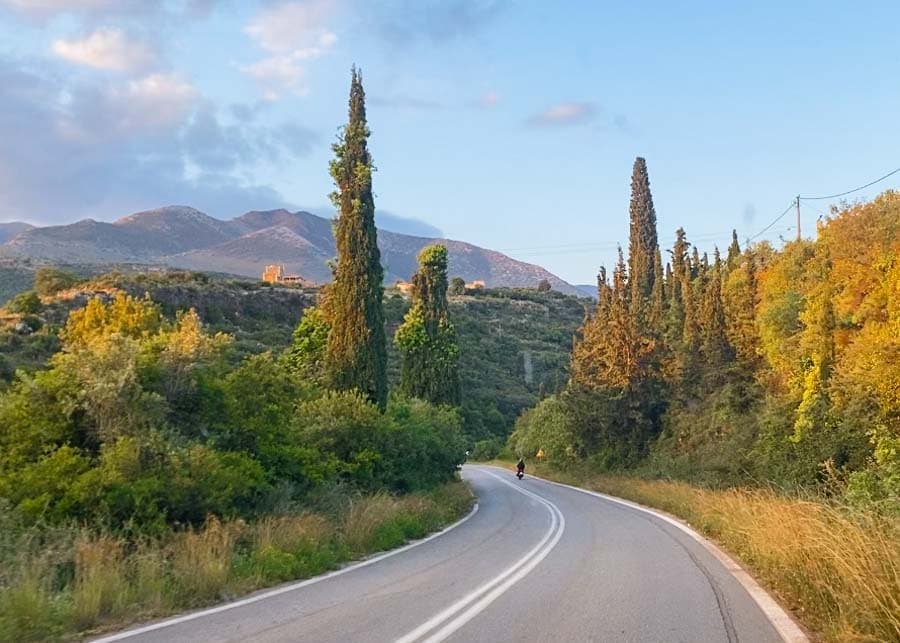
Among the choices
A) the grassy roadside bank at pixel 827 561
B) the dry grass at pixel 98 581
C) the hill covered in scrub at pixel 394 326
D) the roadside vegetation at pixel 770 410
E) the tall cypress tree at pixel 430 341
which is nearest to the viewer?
the grassy roadside bank at pixel 827 561

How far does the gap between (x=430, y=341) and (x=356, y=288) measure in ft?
69.2

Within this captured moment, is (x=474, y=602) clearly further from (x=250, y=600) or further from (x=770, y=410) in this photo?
(x=770, y=410)

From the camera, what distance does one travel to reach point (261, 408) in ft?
54.9

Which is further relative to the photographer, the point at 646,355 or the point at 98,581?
the point at 646,355

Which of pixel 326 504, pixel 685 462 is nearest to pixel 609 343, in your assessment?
pixel 685 462

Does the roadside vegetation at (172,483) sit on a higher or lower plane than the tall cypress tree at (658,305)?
lower

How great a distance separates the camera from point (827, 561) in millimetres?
8953

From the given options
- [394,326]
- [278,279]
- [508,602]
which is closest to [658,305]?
[394,326]

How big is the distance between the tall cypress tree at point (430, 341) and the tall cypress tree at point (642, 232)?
24408mm

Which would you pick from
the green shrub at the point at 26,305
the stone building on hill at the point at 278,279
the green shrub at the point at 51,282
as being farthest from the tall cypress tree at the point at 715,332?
the stone building on hill at the point at 278,279

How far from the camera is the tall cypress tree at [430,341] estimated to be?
154 ft

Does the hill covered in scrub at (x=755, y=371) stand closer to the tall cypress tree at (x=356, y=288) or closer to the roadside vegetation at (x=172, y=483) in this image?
the roadside vegetation at (x=172, y=483)

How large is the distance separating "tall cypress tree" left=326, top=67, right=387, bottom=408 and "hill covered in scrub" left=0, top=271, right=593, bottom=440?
17.9 metres

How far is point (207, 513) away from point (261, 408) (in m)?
3.80
